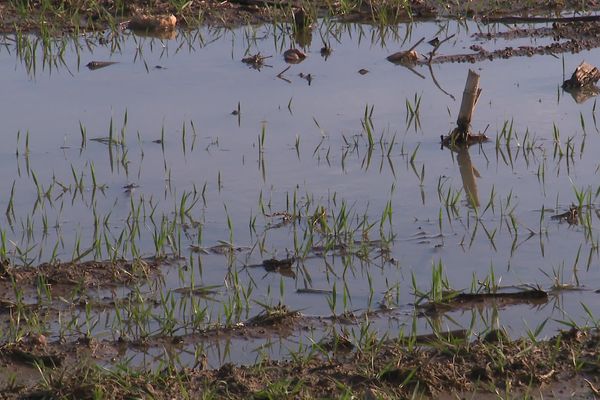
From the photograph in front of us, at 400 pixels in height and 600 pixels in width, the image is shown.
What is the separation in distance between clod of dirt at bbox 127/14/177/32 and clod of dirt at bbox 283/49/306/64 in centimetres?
100

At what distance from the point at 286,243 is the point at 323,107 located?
1.96 metres

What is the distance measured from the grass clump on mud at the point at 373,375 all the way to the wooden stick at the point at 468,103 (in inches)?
94.7

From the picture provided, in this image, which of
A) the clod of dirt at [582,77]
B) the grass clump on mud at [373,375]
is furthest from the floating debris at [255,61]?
the grass clump on mud at [373,375]

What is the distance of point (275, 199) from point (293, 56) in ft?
8.74

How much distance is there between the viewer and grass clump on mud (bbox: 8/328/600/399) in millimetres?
3334

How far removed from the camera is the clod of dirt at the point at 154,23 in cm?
827

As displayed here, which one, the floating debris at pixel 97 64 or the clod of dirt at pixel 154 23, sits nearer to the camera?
the floating debris at pixel 97 64

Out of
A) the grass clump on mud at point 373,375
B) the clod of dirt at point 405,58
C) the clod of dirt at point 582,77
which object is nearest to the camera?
the grass clump on mud at point 373,375

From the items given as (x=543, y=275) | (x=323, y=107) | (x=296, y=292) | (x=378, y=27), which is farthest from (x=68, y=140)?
(x=378, y=27)

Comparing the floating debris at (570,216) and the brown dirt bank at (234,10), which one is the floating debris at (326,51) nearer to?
the brown dirt bank at (234,10)

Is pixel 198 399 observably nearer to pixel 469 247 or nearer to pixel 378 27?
pixel 469 247

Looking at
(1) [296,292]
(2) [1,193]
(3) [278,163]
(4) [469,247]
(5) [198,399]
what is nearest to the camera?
(5) [198,399]

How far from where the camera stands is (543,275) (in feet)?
14.3

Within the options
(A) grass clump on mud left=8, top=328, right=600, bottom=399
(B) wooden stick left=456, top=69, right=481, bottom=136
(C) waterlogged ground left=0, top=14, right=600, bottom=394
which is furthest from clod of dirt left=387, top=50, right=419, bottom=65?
(A) grass clump on mud left=8, top=328, right=600, bottom=399
